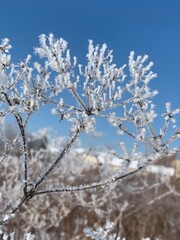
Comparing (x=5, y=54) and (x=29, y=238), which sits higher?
(x=5, y=54)

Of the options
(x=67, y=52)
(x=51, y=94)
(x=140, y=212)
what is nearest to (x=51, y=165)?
(x=51, y=94)

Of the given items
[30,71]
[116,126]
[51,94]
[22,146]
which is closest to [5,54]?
[30,71]

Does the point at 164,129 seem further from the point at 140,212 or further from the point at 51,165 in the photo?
the point at 140,212

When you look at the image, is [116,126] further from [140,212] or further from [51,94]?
[140,212]

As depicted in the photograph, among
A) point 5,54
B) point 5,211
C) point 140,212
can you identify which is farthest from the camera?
point 140,212

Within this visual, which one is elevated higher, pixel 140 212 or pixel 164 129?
pixel 140 212

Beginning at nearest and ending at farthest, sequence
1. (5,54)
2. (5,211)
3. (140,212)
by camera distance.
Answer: (5,54) → (5,211) → (140,212)

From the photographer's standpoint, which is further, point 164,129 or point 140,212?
point 140,212

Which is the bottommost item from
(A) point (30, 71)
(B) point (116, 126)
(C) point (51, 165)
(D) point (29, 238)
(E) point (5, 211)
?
(D) point (29, 238)

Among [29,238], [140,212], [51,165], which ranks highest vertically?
[140,212]
